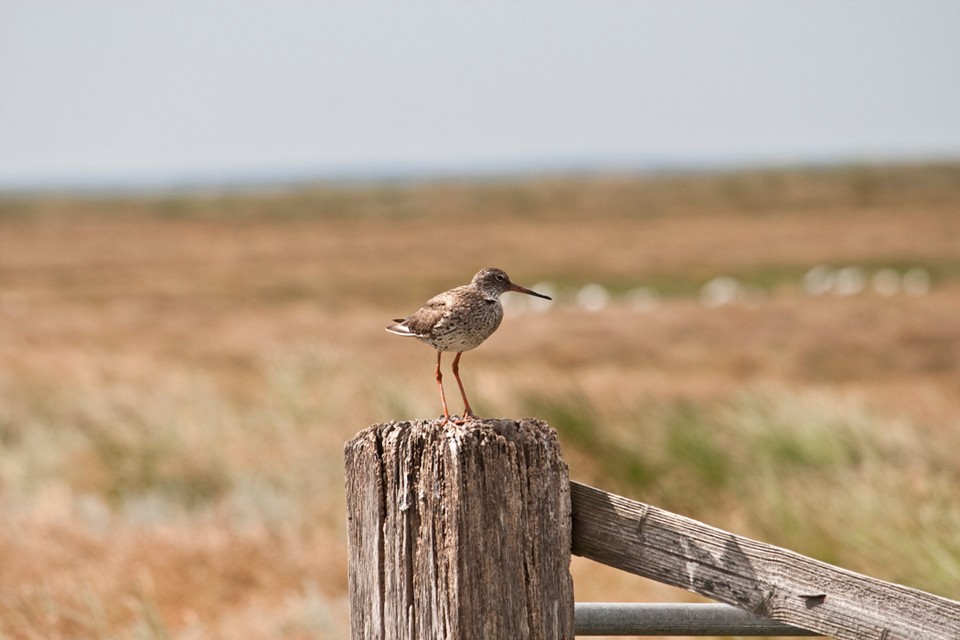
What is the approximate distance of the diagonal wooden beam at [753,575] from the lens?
2.50 metres

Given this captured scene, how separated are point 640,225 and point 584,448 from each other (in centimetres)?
9151

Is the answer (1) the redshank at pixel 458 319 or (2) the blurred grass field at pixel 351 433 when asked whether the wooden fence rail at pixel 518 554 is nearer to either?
(1) the redshank at pixel 458 319

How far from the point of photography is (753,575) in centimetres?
261

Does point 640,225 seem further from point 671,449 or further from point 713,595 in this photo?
point 713,595

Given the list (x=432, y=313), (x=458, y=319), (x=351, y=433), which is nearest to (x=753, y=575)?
(x=458, y=319)

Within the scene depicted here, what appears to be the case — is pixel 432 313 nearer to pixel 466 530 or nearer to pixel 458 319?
pixel 458 319

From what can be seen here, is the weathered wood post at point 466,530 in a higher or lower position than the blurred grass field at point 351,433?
higher

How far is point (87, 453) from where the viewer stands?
11445 mm

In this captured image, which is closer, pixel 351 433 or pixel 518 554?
pixel 518 554

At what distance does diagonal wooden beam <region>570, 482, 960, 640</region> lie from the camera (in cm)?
250

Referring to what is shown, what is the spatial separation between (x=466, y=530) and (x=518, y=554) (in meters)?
0.13

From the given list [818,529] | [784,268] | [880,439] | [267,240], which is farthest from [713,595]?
[267,240]

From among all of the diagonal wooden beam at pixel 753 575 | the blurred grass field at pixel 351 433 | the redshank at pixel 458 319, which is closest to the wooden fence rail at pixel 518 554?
the diagonal wooden beam at pixel 753 575

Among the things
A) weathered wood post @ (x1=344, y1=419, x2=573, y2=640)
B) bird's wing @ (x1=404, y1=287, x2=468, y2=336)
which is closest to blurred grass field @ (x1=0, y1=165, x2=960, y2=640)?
bird's wing @ (x1=404, y1=287, x2=468, y2=336)
